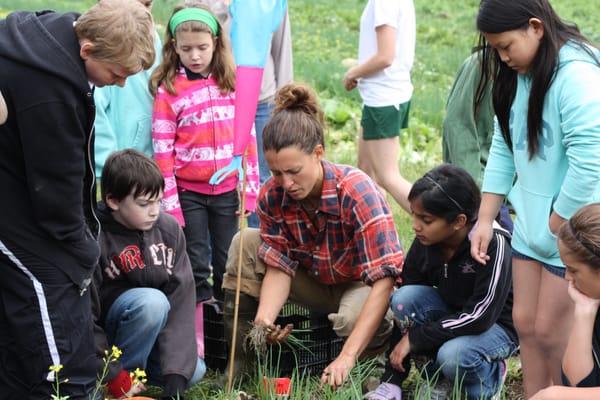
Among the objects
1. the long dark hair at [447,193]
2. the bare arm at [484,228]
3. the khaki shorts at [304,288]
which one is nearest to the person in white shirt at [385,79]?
the khaki shorts at [304,288]

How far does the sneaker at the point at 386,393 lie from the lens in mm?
3750

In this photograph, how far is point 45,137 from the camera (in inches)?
120

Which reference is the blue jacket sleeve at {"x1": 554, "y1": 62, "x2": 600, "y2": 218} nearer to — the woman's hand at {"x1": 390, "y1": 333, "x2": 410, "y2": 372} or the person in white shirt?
the woman's hand at {"x1": 390, "y1": 333, "x2": 410, "y2": 372}

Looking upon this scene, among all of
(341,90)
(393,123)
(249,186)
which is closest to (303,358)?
(249,186)

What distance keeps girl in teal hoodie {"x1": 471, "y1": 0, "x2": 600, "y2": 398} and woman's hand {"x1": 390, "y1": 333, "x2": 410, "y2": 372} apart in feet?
1.49

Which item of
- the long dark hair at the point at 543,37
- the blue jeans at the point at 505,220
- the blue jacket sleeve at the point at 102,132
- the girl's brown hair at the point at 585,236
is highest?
the long dark hair at the point at 543,37

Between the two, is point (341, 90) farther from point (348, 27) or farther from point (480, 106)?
point (348, 27)

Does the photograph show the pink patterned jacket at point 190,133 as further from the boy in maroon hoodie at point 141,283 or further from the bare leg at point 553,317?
the bare leg at point 553,317

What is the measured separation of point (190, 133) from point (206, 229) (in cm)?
48

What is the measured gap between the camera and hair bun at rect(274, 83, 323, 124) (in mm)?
3945

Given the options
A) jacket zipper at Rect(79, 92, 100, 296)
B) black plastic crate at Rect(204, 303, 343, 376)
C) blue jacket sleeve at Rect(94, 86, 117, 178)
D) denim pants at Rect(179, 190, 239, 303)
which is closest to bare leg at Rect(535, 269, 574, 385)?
black plastic crate at Rect(204, 303, 343, 376)

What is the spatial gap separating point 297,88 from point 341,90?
19.1 ft

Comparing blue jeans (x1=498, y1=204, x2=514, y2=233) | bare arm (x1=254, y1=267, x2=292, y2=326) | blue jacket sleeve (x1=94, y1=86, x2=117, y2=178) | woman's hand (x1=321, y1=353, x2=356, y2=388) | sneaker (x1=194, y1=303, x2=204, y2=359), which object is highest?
blue jacket sleeve (x1=94, y1=86, x2=117, y2=178)

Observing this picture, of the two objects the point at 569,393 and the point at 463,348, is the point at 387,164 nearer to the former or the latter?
the point at 463,348
